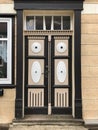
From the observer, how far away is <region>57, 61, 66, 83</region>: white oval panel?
10.6 m

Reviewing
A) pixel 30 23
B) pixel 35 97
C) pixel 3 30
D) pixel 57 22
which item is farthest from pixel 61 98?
pixel 3 30

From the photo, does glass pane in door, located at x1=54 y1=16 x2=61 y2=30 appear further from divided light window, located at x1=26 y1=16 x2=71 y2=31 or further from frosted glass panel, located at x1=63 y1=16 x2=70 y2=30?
frosted glass panel, located at x1=63 y1=16 x2=70 y2=30

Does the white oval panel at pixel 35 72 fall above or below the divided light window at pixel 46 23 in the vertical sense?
below

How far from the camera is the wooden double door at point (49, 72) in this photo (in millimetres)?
10570

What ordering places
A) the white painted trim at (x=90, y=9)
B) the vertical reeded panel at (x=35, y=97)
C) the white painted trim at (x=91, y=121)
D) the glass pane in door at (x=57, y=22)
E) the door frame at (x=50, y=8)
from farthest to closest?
the glass pane in door at (x=57, y=22), the vertical reeded panel at (x=35, y=97), the white painted trim at (x=90, y=9), the door frame at (x=50, y=8), the white painted trim at (x=91, y=121)

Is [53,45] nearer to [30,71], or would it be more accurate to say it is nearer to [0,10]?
[30,71]

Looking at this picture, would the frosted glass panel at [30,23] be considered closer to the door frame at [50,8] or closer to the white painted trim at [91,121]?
the door frame at [50,8]

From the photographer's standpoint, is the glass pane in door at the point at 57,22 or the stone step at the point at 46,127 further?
the glass pane in door at the point at 57,22

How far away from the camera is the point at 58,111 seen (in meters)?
10.5

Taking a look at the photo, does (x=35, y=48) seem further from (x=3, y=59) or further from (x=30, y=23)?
(x=3, y=59)

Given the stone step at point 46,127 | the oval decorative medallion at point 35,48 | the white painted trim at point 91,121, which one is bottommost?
the stone step at point 46,127

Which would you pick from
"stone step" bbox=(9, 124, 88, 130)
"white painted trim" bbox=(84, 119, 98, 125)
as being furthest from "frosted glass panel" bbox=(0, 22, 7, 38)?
"white painted trim" bbox=(84, 119, 98, 125)

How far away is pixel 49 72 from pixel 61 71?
0.34m

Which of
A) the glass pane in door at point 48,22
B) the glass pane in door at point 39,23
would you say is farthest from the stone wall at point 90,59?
the glass pane in door at point 39,23
